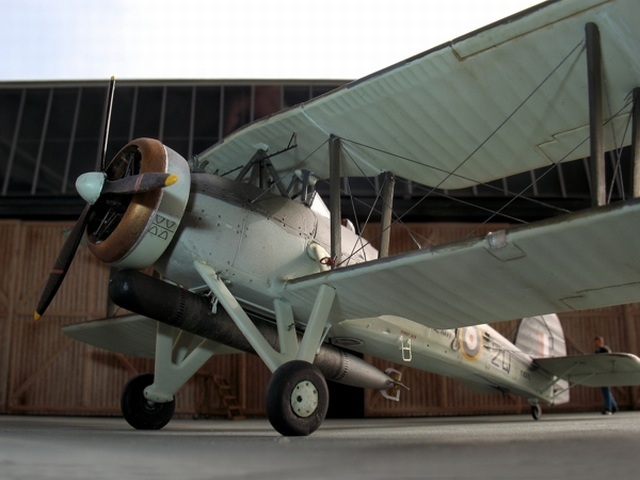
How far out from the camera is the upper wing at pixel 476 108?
4.23 m

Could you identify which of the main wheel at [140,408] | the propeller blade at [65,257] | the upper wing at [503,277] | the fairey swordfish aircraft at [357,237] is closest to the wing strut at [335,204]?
the fairey swordfish aircraft at [357,237]

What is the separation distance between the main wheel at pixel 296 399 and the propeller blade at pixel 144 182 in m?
1.69

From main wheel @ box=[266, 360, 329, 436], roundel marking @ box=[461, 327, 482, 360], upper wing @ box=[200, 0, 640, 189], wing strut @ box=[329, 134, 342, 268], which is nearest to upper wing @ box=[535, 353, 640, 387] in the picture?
roundel marking @ box=[461, 327, 482, 360]

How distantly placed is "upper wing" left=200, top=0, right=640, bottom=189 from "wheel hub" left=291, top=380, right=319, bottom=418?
223 centimetres

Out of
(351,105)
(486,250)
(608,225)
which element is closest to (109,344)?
(351,105)

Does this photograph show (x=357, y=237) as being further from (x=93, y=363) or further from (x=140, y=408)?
(x=93, y=363)

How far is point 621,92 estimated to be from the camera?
473 centimetres

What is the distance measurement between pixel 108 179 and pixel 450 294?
3141 millimetres

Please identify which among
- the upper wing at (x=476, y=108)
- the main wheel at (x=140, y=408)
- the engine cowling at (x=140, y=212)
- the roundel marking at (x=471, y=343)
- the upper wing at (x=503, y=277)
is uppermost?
the upper wing at (x=476, y=108)

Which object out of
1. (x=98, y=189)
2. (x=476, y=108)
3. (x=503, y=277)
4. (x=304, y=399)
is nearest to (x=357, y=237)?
(x=476, y=108)

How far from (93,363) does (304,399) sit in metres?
9.45

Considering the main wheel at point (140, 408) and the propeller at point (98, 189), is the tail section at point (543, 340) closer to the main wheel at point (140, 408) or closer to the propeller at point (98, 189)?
the main wheel at point (140, 408)

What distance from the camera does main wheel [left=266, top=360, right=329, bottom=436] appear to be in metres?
4.22

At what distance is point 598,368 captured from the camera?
323 inches
